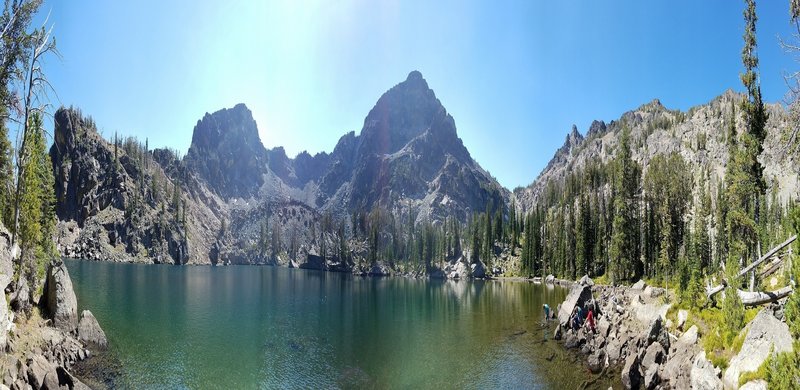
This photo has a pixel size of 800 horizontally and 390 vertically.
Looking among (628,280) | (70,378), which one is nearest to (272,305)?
(70,378)

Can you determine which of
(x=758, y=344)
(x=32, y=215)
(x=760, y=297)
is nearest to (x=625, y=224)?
(x=760, y=297)

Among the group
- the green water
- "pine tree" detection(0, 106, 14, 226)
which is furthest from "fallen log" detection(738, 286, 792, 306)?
"pine tree" detection(0, 106, 14, 226)

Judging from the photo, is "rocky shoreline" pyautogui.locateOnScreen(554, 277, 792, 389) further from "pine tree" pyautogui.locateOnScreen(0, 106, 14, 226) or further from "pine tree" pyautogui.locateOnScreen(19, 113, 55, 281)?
"pine tree" pyautogui.locateOnScreen(0, 106, 14, 226)

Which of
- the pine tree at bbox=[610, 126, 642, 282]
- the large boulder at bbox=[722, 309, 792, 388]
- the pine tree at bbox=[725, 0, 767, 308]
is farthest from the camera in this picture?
the pine tree at bbox=[610, 126, 642, 282]

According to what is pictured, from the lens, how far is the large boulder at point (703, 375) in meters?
23.4

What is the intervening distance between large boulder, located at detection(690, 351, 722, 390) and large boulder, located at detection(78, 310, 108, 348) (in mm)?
52134

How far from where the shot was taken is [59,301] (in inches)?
1636

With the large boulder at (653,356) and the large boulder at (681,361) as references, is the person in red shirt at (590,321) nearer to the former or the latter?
the large boulder at (653,356)

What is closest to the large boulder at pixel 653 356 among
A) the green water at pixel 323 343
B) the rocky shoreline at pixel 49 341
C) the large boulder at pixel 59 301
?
the green water at pixel 323 343

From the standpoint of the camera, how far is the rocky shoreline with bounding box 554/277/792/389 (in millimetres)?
21422

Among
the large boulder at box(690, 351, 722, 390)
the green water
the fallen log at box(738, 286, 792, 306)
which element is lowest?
the green water

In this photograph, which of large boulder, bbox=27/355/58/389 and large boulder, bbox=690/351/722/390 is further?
large boulder, bbox=27/355/58/389

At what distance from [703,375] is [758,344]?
4596 millimetres

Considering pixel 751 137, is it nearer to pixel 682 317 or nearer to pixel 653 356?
pixel 682 317
